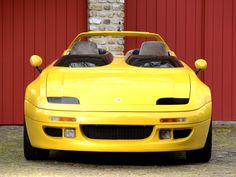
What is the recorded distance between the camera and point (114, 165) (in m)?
8.00

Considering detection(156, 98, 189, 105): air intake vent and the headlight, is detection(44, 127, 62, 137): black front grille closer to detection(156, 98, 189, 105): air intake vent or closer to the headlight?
the headlight

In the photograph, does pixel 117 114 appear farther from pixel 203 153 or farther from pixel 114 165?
pixel 203 153

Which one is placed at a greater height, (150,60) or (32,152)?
(150,60)

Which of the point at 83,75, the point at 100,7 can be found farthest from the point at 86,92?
the point at 100,7

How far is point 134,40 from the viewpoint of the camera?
12500 millimetres

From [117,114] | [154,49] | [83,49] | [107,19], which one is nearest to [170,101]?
[117,114]

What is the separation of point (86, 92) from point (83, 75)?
1.48 ft

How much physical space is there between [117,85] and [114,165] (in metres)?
0.83

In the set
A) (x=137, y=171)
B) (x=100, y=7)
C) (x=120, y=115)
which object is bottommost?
(x=137, y=171)

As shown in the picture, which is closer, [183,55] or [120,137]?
[120,137]

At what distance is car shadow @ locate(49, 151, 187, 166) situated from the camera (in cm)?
821

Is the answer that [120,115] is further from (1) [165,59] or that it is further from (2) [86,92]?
(1) [165,59]

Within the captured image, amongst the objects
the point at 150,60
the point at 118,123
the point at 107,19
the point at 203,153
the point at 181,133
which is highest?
the point at 107,19

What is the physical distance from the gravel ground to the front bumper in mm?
217
